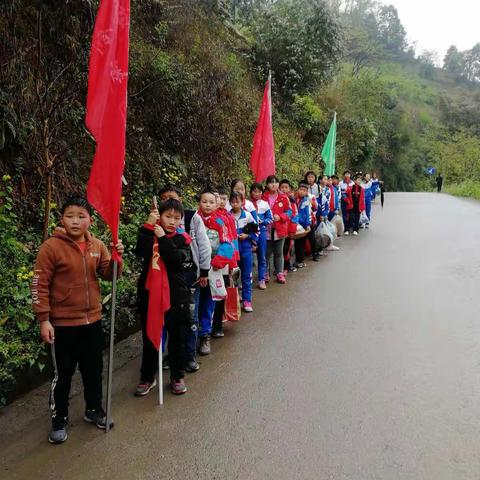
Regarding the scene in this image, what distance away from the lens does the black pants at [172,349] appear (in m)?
4.27

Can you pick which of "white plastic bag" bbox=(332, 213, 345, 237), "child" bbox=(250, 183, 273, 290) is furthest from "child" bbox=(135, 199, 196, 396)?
"white plastic bag" bbox=(332, 213, 345, 237)

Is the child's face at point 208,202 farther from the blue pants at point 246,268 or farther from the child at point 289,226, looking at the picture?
the child at point 289,226

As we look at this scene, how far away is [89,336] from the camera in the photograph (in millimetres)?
3684

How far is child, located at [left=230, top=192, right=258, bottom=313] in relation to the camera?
257 inches

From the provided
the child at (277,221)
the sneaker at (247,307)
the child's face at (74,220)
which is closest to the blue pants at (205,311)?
the sneaker at (247,307)

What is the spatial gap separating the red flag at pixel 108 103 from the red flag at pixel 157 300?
51 cm

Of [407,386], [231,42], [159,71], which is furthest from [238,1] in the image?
[407,386]

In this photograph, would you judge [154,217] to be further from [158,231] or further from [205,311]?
Result: [205,311]

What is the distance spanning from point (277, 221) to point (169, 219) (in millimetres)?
4002

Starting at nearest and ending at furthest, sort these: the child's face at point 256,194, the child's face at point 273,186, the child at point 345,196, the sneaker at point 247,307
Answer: the sneaker at point 247,307, the child's face at point 256,194, the child's face at point 273,186, the child at point 345,196

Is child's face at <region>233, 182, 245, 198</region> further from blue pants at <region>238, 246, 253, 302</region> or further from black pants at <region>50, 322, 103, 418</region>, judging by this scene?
black pants at <region>50, 322, 103, 418</region>

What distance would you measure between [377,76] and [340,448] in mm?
33877

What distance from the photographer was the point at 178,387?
14.0 feet

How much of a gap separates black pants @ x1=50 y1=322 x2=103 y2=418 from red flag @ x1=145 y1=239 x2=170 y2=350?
525mm
